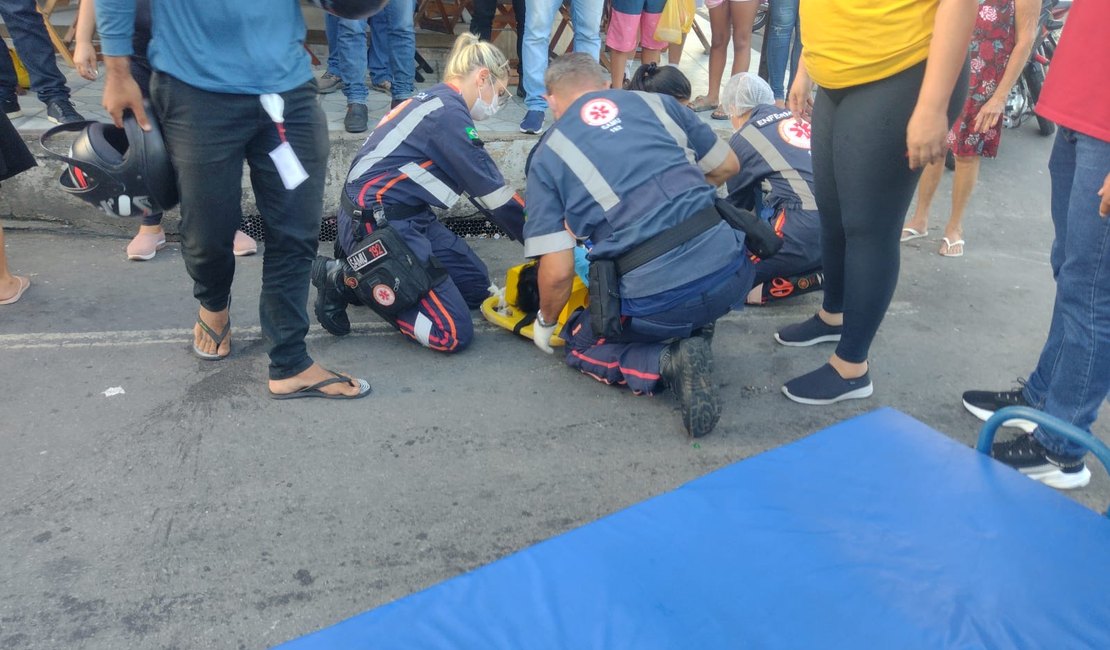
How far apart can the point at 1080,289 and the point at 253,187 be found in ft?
8.01

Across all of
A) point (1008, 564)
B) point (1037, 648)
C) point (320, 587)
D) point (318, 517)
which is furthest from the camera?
point (318, 517)

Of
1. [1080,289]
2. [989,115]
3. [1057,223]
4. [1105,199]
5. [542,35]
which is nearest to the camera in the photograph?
[1105,199]

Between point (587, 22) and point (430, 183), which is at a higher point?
point (587, 22)

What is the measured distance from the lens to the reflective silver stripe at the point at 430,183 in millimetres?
3318

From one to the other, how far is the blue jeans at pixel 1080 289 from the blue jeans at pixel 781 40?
3.37 meters

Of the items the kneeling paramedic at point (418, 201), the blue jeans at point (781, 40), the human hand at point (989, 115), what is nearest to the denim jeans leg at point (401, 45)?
the kneeling paramedic at point (418, 201)

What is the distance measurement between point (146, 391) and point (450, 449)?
1.12m

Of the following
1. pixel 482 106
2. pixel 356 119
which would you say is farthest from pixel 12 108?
pixel 482 106

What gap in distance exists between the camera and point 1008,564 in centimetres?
147

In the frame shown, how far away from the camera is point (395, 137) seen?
3283 mm

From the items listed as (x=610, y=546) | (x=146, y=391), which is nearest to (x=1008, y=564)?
(x=610, y=546)

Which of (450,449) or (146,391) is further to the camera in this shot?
(146,391)

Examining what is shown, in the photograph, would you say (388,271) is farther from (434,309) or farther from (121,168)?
(121,168)

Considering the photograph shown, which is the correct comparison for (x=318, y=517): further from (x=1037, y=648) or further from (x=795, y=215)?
(x=795, y=215)
